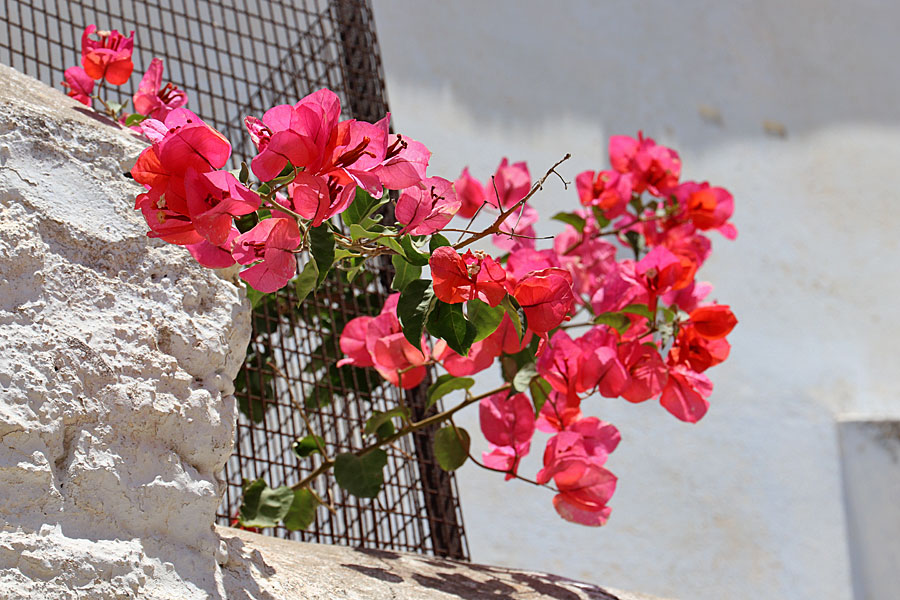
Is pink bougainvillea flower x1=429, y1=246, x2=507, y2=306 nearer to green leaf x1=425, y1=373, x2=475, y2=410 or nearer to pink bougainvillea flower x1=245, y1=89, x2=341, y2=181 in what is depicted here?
pink bougainvillea flower x1=245, y1=89, x2=341, y2=181

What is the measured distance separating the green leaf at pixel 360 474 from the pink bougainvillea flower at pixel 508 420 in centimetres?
9

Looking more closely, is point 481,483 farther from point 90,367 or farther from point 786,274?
point 90,367

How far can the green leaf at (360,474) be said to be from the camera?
0.78 metres

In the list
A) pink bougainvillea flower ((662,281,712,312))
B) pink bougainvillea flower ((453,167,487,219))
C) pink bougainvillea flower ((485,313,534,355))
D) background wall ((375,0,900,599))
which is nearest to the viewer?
pink bougainvillea flower ((485,313,534,355))

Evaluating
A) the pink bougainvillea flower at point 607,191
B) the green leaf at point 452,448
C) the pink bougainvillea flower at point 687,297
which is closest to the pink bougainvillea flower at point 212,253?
the green leaf at point 452,448

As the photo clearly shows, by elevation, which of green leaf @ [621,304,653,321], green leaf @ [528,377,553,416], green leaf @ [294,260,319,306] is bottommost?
green leaf @ [528,377,553,416]

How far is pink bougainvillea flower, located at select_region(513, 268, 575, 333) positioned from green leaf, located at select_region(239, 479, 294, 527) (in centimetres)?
32

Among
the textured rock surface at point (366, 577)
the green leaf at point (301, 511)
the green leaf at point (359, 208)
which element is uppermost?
the green leaf at point (359, 208)

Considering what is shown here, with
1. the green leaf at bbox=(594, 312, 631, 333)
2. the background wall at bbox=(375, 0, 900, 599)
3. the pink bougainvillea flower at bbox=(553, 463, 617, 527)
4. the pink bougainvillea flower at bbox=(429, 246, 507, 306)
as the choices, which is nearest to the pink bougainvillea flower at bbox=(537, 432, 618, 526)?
the pink bougainvillea flower at bbox=(553, 463, 617, 527)

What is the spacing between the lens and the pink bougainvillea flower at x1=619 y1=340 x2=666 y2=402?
744 millimetres

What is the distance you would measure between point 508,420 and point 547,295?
24 centimetres

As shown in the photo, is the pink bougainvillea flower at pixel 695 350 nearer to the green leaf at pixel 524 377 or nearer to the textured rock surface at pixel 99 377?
the green leaf at pixel 524 377

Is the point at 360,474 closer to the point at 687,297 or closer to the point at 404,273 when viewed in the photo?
the point at 404,273

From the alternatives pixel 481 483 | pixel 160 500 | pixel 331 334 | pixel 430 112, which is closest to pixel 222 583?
pixel 160 500
